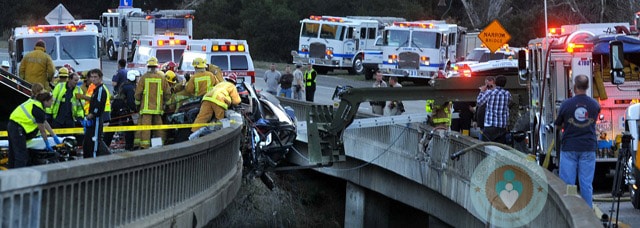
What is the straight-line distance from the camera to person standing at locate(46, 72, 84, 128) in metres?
18.0

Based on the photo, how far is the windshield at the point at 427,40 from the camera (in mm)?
47281

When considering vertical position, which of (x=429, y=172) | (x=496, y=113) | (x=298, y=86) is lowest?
(x=429, y=172)

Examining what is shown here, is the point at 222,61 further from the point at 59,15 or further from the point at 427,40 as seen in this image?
the point at 427,40

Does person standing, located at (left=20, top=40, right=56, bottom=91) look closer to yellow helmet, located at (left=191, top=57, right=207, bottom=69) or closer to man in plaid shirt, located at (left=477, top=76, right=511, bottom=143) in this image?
yellow helmet, located at (left=191, top=57, right=207, bottom=69)

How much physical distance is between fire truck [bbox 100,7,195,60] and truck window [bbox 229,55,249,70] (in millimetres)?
14271

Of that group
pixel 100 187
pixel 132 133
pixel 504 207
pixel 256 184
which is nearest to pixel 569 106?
pixel 504 207

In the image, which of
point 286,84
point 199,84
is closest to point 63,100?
point 199,84

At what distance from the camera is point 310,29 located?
54.3m

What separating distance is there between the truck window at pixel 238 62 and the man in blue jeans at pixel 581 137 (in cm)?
2005

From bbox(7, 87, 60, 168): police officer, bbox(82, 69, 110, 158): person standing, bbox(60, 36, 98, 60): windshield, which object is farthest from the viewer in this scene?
bbox(60, 36, 98, 60): windshield

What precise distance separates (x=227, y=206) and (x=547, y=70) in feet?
20.1

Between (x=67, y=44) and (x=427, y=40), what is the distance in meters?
17.9

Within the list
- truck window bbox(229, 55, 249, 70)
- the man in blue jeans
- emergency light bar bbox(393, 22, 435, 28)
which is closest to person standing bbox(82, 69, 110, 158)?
the man in blue jeans
